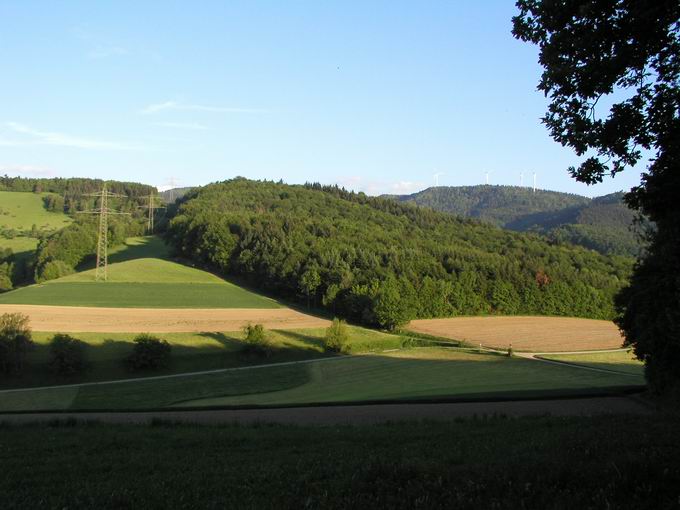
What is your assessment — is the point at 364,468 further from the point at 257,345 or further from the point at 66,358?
the point at 257,345

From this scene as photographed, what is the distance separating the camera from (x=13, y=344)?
42.3m

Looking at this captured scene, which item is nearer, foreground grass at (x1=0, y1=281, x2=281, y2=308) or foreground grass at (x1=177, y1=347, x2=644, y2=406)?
foreground grass at (x1=177, y1=347, x2=644, y2=406)

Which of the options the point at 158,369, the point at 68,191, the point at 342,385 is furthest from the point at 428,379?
the point at 68,191

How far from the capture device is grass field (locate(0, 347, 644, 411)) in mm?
32469

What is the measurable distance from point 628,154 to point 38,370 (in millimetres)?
45438

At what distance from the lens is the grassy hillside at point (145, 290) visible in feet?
240

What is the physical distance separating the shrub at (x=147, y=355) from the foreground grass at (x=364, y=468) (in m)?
33.2

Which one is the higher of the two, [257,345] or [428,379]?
[428,379]

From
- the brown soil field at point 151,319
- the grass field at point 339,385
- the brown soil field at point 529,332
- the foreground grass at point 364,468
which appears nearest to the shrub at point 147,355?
the grass field at point 339,385

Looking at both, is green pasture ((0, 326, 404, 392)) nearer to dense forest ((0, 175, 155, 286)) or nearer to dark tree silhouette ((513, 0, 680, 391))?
dark tree silhouette ((513, 0, 680, 391))

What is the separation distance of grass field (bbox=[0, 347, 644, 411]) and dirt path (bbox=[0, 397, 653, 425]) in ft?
10.3

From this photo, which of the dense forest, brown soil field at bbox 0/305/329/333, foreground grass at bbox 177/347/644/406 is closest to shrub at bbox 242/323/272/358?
foreground grass at bbox 177/347/644/406

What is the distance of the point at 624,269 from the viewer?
102 metres

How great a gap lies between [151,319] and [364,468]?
60.2m
